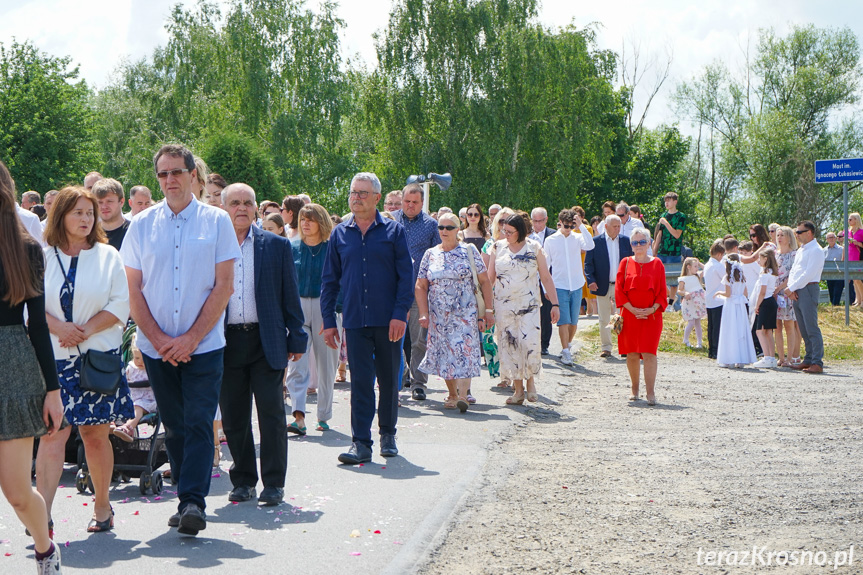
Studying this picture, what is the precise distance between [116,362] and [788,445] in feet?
21.0

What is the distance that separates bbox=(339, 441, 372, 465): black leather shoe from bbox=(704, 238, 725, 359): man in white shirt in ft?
33.6

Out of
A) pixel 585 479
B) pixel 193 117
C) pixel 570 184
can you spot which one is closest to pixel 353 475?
pixel 585 479

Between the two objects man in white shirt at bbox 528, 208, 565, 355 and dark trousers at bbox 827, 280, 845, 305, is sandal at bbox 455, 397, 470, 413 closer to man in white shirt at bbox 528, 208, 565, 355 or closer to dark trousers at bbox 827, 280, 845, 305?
man in white shirt at bbox 528, 208, 565, 355

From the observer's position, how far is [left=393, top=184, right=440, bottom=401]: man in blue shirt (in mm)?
11031

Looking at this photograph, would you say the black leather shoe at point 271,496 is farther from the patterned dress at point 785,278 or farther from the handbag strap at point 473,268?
the patterned dress at point 785,278

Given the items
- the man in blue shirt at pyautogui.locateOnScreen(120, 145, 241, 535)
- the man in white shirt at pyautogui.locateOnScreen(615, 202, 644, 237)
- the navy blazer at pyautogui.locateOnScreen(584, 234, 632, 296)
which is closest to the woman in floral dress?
the navy blazer at pyautogui.locateOnScreen(584, 234, 632, 296)

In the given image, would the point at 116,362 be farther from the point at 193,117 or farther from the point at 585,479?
the point at 193,117

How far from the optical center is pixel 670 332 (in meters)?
19.6

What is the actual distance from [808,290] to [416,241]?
24.5 ft

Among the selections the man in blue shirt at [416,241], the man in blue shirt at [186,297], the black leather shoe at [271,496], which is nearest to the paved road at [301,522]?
the black leather shoe at [271,496]

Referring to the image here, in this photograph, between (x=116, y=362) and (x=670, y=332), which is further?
(x=670, y=332)

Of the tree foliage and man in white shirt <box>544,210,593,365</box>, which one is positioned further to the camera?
the tree foliage

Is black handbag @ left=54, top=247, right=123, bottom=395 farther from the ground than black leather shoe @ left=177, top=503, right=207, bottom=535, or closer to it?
farther from the ground

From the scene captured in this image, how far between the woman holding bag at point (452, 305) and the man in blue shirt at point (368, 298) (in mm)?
2490
